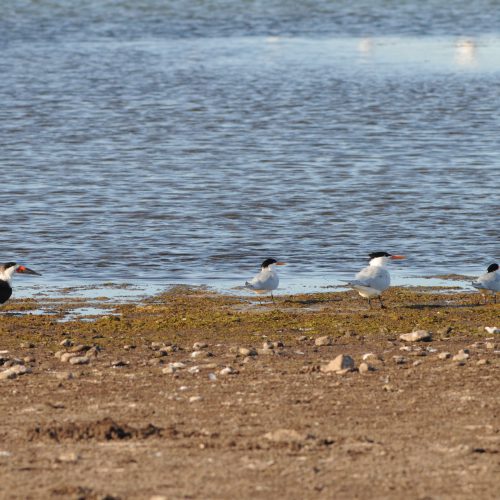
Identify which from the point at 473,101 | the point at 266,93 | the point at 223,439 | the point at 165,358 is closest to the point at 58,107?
the point at 266,93

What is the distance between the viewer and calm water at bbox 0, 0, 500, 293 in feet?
59.9

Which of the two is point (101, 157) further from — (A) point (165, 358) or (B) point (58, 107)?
(A) point (165, 358)

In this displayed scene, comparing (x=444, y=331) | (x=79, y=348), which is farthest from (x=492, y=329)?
(x=79, y=348)

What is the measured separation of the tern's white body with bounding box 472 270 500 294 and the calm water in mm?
2149

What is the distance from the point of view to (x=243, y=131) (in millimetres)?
30875

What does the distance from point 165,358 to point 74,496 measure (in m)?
3.99

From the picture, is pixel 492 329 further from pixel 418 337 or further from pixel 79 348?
pixel 79 348

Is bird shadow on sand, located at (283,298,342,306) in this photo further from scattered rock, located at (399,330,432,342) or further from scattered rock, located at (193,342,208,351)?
scattered rock, located at (193,342,208,351)

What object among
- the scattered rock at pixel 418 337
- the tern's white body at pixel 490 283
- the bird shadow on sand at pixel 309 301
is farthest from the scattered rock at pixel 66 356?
the tern's white body at pixel 490 283

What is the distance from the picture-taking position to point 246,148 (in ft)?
92.8

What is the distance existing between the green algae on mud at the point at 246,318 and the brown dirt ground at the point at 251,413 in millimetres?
40

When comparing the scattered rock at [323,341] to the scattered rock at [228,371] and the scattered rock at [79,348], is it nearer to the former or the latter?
the scattered rock at [228,371]

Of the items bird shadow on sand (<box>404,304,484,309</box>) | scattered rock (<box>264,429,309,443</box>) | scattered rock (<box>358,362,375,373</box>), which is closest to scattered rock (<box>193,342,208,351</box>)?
scattered rock (<box>358,362,375,373</box>)

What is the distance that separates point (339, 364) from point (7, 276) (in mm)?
5520
